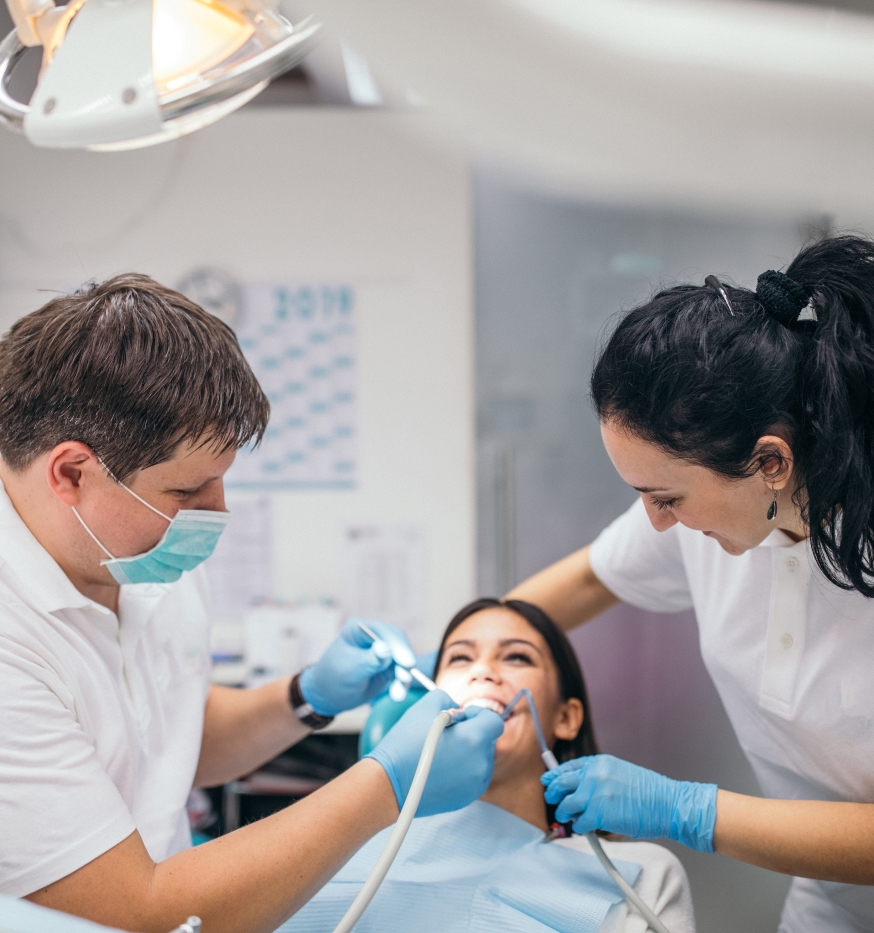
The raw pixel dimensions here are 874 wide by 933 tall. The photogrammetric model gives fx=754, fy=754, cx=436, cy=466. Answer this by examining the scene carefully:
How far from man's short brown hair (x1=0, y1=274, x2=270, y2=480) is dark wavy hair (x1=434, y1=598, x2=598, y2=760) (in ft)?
2.53

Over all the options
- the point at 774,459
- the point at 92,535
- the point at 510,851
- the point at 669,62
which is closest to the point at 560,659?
the point at 510,851

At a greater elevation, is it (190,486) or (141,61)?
(141,61)

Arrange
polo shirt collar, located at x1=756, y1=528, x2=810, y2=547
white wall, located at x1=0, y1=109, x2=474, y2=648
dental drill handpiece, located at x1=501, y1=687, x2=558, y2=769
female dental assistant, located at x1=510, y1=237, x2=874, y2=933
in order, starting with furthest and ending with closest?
white wall, located at x1=0, y1=109, x2=474, y2=648
dental drill handpiece, located at x1=501, y1=687, x2=558, y2=769
polo shirt collar, located at x1=756, y1=528, x2=810, y2=547
female dental assistant, located at x1=510, y1=237, x2=874, y2=933

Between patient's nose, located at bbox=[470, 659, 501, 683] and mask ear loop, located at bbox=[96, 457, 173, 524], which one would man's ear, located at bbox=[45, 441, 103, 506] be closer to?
mask ear loop, located at bbox=[96, 457, 173, 524]

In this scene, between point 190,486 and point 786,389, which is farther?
point 190,486

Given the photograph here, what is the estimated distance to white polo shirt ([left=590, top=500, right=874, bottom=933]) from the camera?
3.60 ft

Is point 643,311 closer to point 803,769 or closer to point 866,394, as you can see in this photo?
point 866,394

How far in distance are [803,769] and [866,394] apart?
636 mm

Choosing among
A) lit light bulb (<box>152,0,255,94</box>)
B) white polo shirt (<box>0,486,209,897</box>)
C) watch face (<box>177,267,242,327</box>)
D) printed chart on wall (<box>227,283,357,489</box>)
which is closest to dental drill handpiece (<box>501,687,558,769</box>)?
white polo shirt (<box>0,486,209,897</box>)

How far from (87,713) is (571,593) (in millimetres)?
954

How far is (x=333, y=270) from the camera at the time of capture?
2.64 m

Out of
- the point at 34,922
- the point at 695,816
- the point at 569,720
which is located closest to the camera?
the point at 34,922

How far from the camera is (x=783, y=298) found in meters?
0.98

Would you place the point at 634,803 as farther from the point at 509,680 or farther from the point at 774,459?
the point at 774,459
